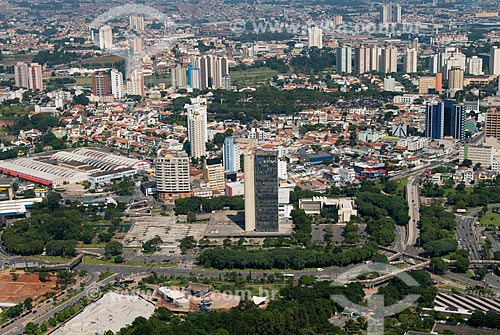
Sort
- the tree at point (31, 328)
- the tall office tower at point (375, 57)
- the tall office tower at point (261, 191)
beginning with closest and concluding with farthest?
the tree at point (31, 328) → the tall office tower at point (261, 191) → the tall office tower at point (375, 57)

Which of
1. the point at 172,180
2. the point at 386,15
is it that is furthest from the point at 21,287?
the point at 386,15

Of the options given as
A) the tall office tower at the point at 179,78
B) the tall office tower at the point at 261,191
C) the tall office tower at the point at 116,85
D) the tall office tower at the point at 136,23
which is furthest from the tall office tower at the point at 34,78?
the tall office tower at the point at 261,191

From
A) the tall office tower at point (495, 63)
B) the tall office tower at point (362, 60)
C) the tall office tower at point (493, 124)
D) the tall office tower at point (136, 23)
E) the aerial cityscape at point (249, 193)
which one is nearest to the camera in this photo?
the aerial cityscape at point (249, 193)

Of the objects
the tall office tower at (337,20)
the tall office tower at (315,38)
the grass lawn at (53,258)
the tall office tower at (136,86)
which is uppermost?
the tall office tower at (337,20)

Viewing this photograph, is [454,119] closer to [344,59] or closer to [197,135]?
[197,135]

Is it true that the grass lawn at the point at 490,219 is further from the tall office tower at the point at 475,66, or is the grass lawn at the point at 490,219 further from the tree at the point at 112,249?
the tall office tower at the point at 475,66

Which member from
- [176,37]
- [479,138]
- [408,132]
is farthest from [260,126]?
[176,37]
